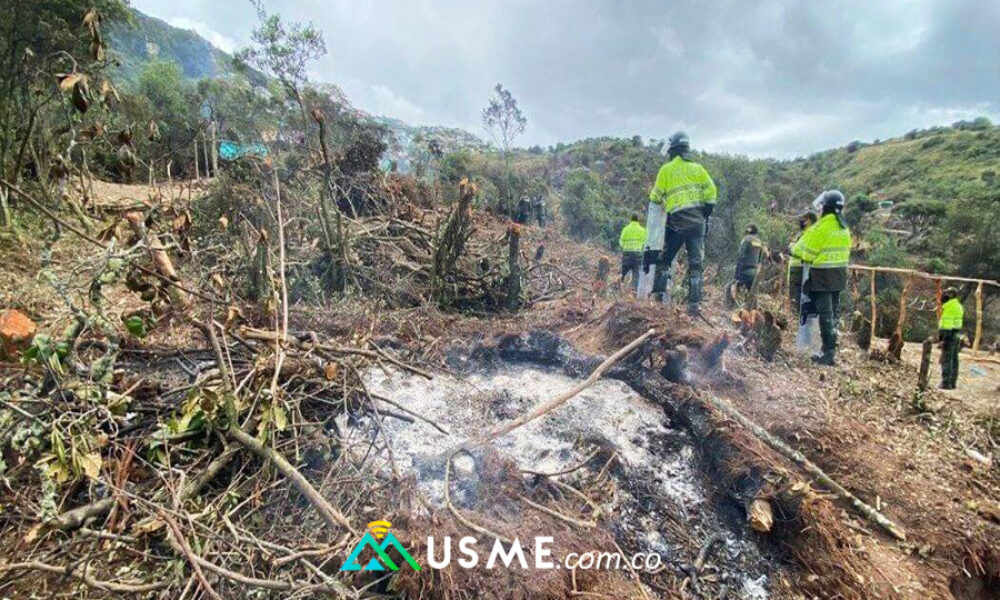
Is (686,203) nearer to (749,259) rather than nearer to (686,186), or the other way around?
(686,186)

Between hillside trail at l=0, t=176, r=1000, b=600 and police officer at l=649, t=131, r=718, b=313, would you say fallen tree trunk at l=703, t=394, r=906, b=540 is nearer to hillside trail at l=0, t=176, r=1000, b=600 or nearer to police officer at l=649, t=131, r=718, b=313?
hillside trail at l=0, t=176, r=1000, b=600

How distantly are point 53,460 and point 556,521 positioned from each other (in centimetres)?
230

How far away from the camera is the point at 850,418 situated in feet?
11.5

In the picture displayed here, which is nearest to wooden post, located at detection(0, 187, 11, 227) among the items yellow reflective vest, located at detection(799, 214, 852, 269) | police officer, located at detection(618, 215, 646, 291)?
police officer, located at detection(618, 215, 646, 291)

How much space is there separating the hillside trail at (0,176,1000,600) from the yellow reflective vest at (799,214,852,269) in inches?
42.0

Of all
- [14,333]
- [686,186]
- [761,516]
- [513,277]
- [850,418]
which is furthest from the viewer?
[513,277]

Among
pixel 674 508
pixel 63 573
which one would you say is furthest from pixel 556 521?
pixel 63 573

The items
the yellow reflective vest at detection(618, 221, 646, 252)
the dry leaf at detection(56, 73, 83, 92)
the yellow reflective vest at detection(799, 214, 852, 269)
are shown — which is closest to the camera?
the dry leaf at detection(56, 73, 83, 92)

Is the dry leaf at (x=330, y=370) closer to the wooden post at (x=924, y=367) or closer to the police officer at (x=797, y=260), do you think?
the police officer at (x=797, y=260)

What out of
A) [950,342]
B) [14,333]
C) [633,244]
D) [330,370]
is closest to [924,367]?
[950,342]

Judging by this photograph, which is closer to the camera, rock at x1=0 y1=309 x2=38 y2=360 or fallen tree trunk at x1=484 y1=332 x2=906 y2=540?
rock at x1=0 y1=309 x2=38 y2=360

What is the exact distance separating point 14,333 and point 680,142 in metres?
5.71

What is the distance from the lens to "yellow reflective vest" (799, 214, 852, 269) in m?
4.44

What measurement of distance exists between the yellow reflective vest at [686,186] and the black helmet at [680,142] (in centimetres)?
13
